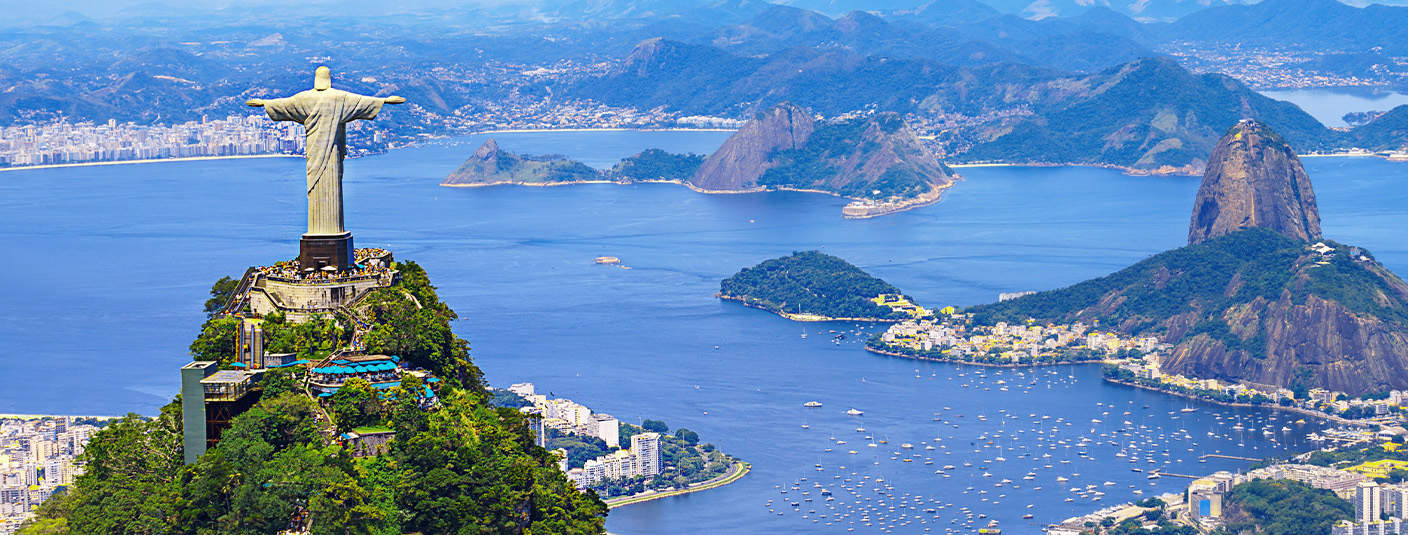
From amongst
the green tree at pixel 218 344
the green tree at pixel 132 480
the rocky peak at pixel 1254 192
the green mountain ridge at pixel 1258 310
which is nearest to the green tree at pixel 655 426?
the green mountain ridge at pixel 1258 310

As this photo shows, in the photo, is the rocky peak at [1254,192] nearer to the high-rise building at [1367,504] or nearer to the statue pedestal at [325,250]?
the high-rise building at [1367,504]

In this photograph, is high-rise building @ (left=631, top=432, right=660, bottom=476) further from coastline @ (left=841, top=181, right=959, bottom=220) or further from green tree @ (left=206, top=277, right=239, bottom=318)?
coastline @ (left=841, top=181, right=959, bottom=220)

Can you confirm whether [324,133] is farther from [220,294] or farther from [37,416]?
[37,416]

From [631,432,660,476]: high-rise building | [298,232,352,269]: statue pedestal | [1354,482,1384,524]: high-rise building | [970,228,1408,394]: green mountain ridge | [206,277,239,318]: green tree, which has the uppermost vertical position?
[298,232,352,269]: statue pedestal

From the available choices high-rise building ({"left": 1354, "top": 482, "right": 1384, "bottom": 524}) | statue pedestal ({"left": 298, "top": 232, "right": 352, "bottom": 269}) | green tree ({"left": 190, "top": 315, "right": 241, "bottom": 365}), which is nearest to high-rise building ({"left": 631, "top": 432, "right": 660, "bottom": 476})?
high-rise building ({"left": 1354, "top": 482, "right": 1384, "bottom": 524})

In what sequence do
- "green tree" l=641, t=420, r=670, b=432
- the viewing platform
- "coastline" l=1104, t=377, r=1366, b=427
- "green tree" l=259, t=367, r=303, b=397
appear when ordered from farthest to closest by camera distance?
"coastline" l=1104, t=377, r=1366, b=427 < "green tree" l=641, t=420, r=670, b=432 < the viewing platform < "green tree" l=259, t=367, r=303, b=397
